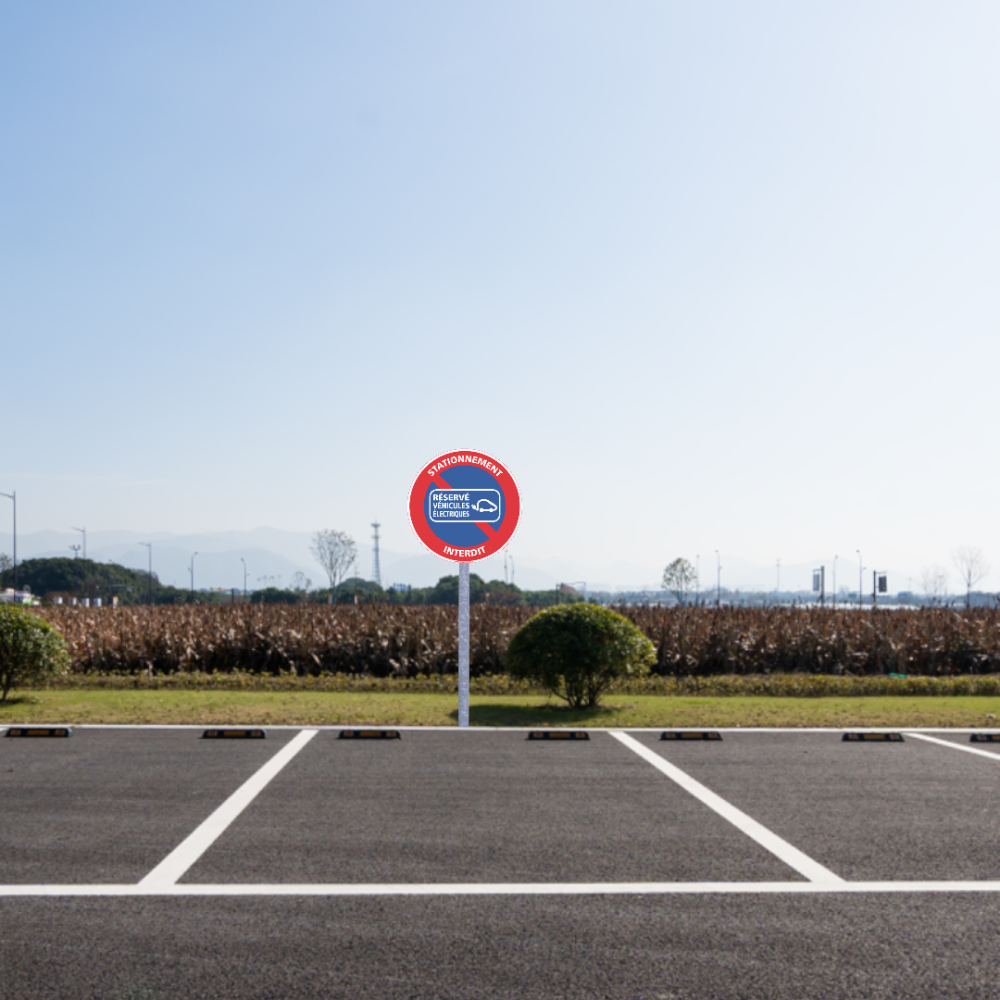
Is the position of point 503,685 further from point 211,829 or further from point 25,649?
point 211,829

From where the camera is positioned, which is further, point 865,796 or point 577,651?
point 577,651

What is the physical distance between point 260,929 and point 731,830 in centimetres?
316

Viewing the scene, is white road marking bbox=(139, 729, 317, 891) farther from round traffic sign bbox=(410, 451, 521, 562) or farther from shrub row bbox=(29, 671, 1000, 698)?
shrub row bbox=(29, 671, 1000, 698)

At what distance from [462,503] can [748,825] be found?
509cm

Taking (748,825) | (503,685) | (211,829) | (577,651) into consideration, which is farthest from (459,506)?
(503,685)

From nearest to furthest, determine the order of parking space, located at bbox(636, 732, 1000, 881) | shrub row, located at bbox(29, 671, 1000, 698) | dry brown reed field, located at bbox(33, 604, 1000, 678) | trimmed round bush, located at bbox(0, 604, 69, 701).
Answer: parking space, located at bbox(636, 732, 1000, 881)
trimmed round bush, located at bbox(0, 604, 69, 701)
shrub row, located at bbox(29, 671, 1000, 698)
dry brown reed field, located at bbox(33, 604, 1000, 678)

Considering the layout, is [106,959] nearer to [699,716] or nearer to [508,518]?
[508,518]

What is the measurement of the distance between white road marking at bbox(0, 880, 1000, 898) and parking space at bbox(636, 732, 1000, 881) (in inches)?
7.3

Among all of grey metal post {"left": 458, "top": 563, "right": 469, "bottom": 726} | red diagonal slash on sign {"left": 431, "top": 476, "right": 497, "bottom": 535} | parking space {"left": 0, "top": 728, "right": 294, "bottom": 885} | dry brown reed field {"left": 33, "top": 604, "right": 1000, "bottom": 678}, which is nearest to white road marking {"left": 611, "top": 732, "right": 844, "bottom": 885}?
grey metal post {"left": 458, "top": 563, "right": 469, "bottom": 726}

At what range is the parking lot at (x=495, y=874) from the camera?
3934 millimetres

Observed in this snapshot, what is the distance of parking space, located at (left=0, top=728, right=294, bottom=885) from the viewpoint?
5406mm

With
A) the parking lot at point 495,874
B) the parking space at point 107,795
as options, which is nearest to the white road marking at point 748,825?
the parking lot at point 495,874

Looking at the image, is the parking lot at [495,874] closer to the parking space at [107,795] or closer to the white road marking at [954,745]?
the parking space at [107,795]

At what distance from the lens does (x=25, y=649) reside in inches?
462
